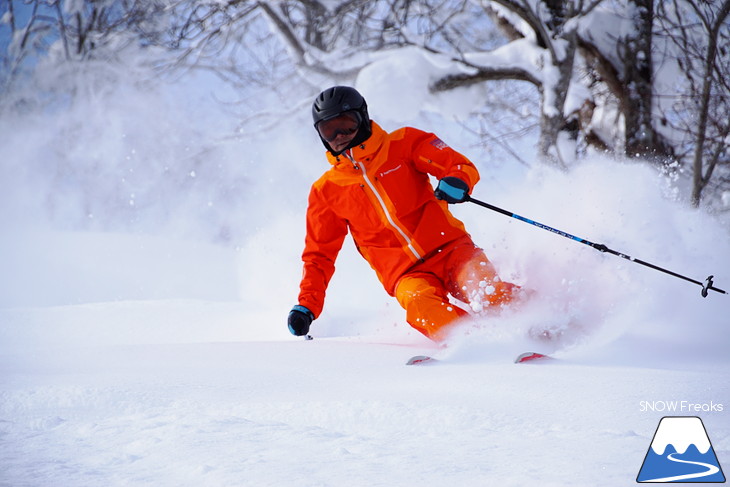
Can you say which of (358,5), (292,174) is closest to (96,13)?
(292,174)

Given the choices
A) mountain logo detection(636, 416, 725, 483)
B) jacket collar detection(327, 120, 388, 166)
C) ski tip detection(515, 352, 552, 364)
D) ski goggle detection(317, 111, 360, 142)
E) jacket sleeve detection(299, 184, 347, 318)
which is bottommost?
mountain logo detection(636, 416, 725, 483)

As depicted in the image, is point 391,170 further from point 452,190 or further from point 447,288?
point 447,288

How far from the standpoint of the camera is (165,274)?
341 inches

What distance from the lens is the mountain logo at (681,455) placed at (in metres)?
1.55

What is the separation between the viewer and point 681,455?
1691mm

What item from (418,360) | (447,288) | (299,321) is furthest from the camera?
(447,288)

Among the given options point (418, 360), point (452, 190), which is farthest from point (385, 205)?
point (418, 360)

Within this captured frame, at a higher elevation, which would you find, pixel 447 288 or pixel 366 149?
pixel 366 149

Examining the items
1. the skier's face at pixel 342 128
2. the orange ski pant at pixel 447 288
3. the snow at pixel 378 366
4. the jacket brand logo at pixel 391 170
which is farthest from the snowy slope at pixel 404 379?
the skier's face at pixel 342 128

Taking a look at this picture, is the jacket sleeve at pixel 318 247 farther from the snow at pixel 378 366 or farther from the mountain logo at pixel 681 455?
the mountain logo at pixel 681 455

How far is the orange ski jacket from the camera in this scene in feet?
12.0

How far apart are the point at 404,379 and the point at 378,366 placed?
338 millimetres

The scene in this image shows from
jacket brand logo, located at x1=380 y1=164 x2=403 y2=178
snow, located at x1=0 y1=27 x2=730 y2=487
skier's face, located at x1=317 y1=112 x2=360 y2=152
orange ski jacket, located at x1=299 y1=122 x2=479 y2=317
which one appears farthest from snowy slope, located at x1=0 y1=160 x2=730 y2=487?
skier's face, located at x1=317 y1=112 x2=360 y2=152

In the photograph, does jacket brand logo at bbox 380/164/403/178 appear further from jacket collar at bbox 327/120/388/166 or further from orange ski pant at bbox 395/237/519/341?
orange ski pant at bbox 395/237/519/341
